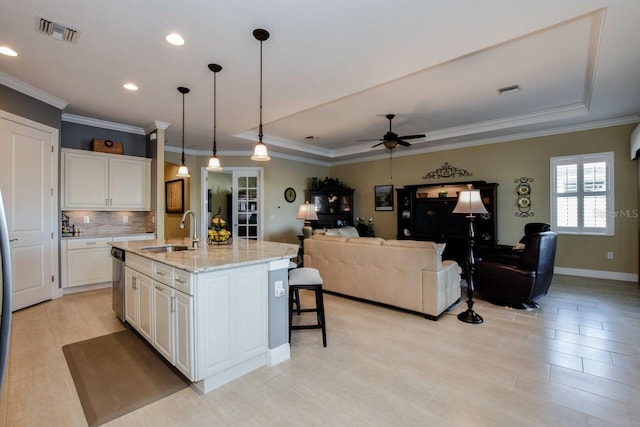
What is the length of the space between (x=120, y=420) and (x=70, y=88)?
380cm

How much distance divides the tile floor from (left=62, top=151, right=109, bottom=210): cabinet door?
1.75 m

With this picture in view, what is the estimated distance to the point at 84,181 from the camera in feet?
15.3

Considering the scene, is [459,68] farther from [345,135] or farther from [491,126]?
[345,135]

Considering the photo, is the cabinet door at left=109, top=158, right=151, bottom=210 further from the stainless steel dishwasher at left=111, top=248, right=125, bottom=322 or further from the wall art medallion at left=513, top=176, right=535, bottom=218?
the wall art medallion at left=513, top=176, right=535, bottom=218

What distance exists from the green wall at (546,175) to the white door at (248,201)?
3.60 meters

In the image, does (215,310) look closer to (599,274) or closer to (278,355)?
(278,355)

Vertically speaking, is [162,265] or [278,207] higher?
[278,207]

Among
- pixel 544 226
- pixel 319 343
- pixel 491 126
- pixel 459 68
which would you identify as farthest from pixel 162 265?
pixel 491 126

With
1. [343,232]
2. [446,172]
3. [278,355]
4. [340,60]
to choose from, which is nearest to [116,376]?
[278,355]

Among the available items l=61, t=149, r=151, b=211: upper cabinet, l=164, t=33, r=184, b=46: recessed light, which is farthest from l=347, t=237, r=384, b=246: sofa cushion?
l=61, t=149, r=151, b=211: upper cabinet

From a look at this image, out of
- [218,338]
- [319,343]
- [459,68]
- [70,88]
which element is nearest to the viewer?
[218,338]

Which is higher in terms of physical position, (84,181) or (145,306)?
(84,181)

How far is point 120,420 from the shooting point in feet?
6.16

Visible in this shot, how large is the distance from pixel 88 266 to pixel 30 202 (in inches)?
47.8
